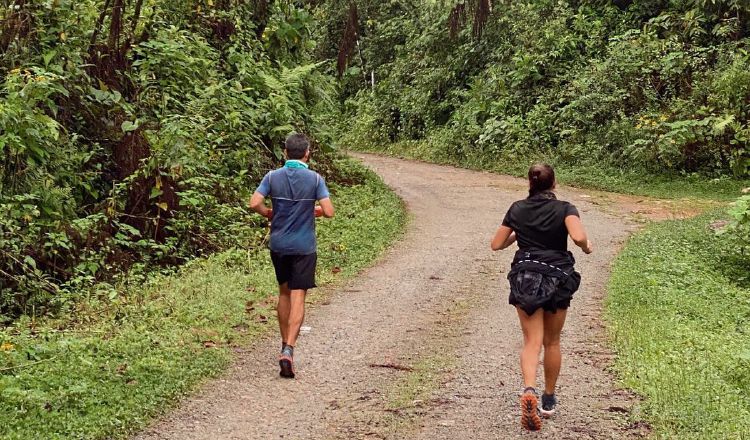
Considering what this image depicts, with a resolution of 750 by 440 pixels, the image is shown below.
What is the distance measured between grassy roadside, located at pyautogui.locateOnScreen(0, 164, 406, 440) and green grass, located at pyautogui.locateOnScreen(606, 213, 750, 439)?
362 centimetres

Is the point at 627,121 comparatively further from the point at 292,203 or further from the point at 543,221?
the point at 543,221

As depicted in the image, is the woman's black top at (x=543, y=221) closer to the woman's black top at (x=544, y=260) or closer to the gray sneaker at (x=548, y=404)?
the woman's black top at (x=544, y=260)

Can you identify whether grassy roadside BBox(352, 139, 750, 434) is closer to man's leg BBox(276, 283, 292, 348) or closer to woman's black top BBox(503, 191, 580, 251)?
woman's black top BBox(503, 191, 580, 251)

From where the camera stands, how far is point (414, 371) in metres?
7.30

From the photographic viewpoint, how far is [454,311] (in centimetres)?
969

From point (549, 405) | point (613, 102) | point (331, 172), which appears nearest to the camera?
point (549, 405)

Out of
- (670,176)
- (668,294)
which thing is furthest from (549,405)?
(670,176)

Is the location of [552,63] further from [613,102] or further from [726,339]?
[726,339]

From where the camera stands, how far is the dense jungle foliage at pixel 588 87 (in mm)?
21562

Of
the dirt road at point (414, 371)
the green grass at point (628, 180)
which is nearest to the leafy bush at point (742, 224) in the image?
the dirt road at point (414, 371)

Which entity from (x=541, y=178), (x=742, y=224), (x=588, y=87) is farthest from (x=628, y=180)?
(x=541, y=178)

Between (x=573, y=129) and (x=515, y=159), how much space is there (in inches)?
75.0

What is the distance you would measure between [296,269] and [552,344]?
7.49 ft

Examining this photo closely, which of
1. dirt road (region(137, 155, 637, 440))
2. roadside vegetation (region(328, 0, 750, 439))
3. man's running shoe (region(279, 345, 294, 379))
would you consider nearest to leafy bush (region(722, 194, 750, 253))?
roadside vegetation (region(328, 0, 750, 439))
